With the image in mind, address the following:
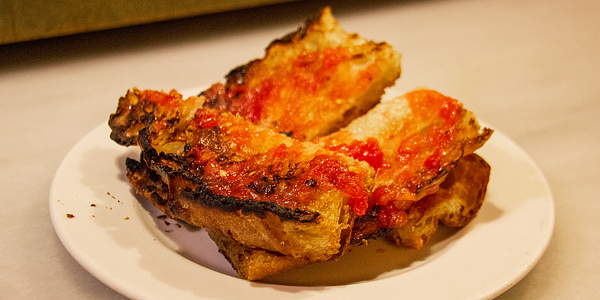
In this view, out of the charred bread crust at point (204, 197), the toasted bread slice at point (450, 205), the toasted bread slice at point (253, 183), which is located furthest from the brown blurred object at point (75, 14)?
the toasted bread slice at point (450, 205)

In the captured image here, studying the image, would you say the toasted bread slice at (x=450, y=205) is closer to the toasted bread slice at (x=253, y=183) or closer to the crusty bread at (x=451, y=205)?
the crusty bread at (x=451, y=205)

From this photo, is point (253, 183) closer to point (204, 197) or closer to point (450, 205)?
point (204, 197)

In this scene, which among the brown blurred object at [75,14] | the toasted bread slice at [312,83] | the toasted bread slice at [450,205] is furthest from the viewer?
the brown blurred object at [75,14]

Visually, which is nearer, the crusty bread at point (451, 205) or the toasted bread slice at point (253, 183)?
the toasted bread slice at point (253, 183)

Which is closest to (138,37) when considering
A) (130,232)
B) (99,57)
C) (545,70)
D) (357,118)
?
(99,57)

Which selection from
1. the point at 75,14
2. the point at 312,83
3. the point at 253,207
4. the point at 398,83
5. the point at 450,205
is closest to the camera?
the point at 253,207

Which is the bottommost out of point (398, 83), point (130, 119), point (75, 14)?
point (398, 83)

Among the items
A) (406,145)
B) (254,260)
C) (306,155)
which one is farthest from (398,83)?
(254,260)
